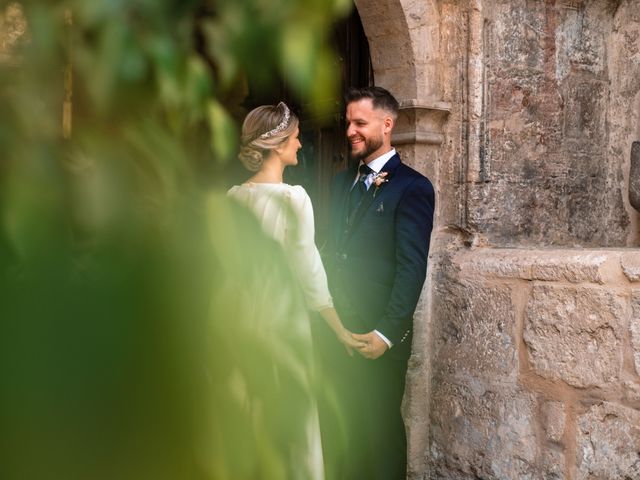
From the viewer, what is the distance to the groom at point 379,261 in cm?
304

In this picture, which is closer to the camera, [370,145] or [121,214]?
[121,214]

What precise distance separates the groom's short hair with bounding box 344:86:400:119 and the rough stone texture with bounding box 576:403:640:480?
1198 mm

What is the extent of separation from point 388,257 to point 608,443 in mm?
919

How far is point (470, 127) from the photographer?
3.84m

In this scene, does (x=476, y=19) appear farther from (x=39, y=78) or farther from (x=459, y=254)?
(x=39, y=78)

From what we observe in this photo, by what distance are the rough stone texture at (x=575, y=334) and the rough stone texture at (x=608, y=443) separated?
0.10 metres

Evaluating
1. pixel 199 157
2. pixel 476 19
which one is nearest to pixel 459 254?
pixel 476 19

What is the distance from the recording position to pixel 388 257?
310cm

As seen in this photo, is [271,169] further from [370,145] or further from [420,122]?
[420,122]

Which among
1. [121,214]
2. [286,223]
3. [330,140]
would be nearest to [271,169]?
[330,140]

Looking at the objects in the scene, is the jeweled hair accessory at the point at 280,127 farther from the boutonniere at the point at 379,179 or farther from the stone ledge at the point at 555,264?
the stone ledge at the point at 555,264

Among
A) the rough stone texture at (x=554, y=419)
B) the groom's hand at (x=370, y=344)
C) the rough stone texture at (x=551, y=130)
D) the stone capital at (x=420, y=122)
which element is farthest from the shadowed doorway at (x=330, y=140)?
the rough stone texture at (x=554, y=419)

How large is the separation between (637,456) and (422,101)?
1585 millimetres

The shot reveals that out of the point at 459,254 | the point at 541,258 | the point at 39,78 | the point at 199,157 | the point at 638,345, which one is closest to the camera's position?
the point at 39,78
